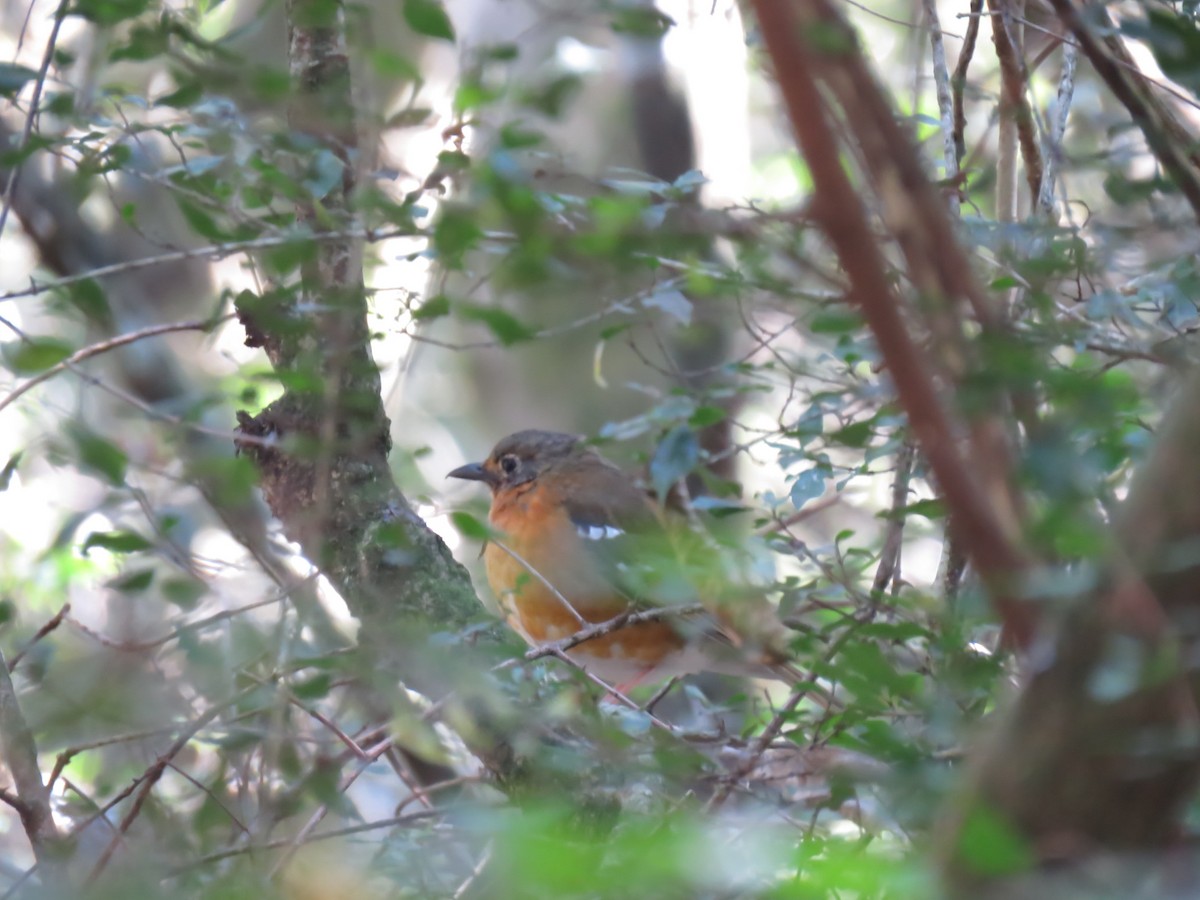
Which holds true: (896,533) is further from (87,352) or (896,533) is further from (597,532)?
(597,532)

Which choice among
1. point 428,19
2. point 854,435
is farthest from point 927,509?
point 428,19

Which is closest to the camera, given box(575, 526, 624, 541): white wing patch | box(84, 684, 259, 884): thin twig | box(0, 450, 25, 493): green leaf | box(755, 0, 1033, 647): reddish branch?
box(755, 0, 1033, 647): reddish branch

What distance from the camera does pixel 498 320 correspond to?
1.60 m

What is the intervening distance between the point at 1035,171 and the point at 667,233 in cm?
223

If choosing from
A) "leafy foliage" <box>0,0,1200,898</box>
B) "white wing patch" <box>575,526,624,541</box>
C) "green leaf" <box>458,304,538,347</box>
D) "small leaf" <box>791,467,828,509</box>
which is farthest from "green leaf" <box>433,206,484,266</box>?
"white wing patch" <box>575,526,624,541</box>

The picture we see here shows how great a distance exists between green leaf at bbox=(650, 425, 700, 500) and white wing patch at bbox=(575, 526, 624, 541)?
2559 millimetres

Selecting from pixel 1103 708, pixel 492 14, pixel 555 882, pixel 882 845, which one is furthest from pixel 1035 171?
pixel 492 14

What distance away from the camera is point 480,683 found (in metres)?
1.59

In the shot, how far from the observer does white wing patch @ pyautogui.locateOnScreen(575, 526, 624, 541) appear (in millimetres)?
5055

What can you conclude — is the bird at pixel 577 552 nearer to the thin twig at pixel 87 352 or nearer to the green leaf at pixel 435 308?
the thin twig at pixel 87 352

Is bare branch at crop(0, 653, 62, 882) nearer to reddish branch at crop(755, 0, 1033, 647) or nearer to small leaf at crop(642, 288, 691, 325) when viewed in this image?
small leaf at crop(642, 288, 691, 325)

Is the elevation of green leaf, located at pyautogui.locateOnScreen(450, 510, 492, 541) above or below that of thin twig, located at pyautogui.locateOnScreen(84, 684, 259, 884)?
above

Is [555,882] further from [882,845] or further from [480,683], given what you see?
[882,845]

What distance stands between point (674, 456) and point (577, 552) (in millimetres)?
2636
